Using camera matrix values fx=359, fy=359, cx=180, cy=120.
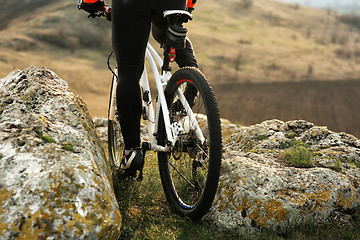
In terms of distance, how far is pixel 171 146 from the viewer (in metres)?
2.89

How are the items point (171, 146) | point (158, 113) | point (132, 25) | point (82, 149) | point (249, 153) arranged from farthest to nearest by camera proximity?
point (249, 153)
point (158, 113)
point (171, 146)
point (132, 25)
point (82, 149)

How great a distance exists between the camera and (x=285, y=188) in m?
2.89

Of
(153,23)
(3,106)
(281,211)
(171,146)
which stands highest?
(153,23)

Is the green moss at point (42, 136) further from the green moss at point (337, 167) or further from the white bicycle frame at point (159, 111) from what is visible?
the green moss at point (337, 167)

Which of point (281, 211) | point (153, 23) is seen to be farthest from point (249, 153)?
point (153, 23)

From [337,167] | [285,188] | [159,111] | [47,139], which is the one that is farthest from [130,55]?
[337,167]

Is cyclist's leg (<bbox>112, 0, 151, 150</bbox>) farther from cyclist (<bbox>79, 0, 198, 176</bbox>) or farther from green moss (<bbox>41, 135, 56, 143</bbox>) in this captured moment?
green moss (<bbox>41, 135, 56, 143</bbox>)

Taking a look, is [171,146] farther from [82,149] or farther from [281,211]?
[281,211]

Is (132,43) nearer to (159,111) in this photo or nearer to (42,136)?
(159,111)

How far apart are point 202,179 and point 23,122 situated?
1466mm

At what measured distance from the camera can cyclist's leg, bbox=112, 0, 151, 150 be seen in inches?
105

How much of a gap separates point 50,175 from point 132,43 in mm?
1168

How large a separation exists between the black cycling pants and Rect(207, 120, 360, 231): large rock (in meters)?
0.90

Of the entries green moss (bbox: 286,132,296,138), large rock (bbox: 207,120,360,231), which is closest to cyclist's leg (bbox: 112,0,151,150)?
large rock (bbox: 207,120,360,231)
